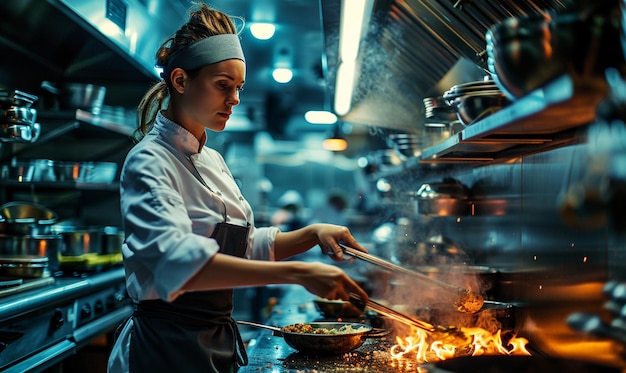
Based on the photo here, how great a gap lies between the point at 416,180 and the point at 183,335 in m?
2.29

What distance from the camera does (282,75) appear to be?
752cm

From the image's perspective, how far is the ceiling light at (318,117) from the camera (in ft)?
34.4

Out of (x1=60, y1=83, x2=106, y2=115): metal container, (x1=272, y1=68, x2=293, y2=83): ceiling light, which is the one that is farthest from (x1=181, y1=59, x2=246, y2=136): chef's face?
(x1=272, y1=68, x2=293, y2=83): ceiling light

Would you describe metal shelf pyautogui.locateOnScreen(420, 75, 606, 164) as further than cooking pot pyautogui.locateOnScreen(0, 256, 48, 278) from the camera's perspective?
No

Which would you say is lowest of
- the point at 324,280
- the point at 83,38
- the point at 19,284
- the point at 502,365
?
the point at 502,365

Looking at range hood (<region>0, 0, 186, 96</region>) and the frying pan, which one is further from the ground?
range hood (<region>0, 0, 186, 96</region>)

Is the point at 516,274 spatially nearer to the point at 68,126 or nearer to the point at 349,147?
the point at 68,126

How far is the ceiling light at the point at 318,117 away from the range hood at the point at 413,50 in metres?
6.49

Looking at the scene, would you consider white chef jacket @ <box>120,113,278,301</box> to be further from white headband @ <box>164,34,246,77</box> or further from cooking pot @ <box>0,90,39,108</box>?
cooking pot @ <box>0,90,39,108</box>

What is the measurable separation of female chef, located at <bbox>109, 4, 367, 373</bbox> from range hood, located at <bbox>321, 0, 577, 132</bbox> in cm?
75

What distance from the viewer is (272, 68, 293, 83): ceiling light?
7346 mm

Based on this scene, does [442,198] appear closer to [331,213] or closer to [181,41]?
[181,41]

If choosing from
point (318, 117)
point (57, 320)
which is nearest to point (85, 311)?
point (57, 320)

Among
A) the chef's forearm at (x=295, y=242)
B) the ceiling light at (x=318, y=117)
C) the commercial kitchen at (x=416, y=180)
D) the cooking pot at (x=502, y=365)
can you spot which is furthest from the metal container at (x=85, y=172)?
the ceiling light at (x=318, y=117)
